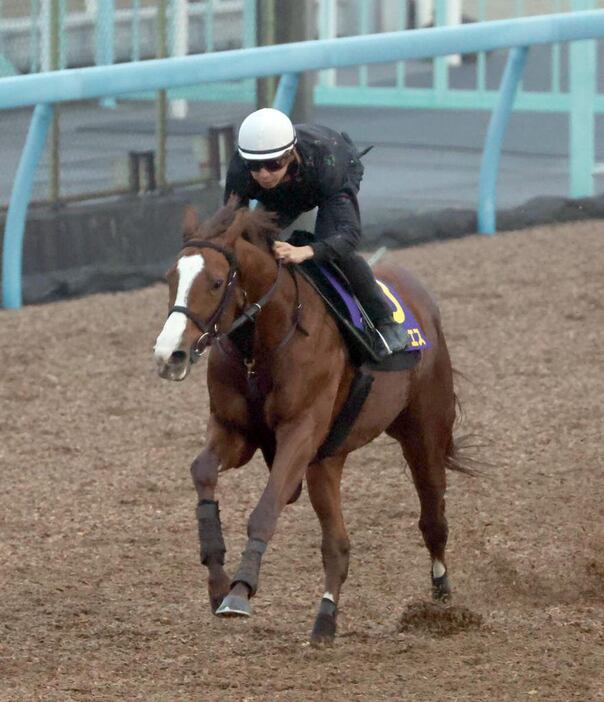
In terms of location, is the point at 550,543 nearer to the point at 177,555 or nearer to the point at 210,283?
the point at 177,555

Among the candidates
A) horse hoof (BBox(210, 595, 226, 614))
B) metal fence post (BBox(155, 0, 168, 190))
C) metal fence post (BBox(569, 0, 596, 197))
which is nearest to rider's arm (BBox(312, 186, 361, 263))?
horse hoof (BBox(210, 595, 226, 614))

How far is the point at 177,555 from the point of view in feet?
20.2

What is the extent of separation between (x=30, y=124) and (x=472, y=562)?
4.84m

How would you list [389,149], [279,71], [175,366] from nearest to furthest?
[175,366] < [279,71] < [389,149]

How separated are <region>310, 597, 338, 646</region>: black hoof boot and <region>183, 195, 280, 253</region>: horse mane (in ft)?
3.80

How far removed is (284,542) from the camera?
636cm

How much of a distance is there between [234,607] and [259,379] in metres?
0.72

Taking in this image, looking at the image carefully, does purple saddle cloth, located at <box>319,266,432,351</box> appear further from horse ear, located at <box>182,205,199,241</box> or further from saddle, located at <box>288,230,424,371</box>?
horse ear, located at <box>182,205,199,241</box>

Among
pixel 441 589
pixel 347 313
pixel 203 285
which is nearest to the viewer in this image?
pixel 203 285

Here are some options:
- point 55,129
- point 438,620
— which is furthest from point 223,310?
point 55,129

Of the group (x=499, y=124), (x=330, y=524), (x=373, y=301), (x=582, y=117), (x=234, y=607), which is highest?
(x=373, y=301)

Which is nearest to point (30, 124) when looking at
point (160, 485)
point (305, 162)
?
point (160, 485)

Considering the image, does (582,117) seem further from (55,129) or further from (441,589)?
(441,589)

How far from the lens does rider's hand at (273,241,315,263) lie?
489 cm
